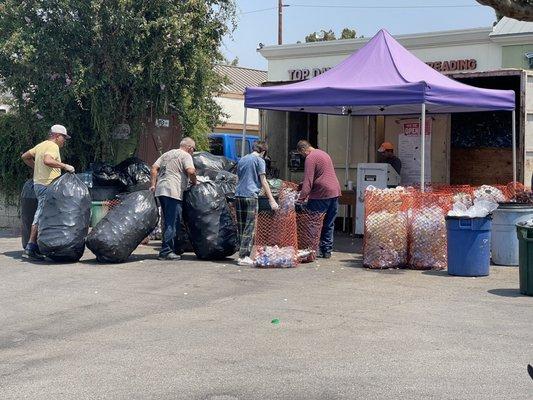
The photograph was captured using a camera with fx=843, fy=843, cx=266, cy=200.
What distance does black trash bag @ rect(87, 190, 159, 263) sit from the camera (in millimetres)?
11641

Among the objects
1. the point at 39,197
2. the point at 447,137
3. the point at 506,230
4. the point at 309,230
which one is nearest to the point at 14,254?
the point at 39,197

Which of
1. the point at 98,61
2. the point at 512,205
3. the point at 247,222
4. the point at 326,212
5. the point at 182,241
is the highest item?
the point at 98,61

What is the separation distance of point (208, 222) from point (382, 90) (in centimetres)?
323

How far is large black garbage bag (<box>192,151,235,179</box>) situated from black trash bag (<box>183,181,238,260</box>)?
261cm

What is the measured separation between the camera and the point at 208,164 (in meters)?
15.1

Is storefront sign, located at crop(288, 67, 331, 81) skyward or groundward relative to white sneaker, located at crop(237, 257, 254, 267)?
skyward

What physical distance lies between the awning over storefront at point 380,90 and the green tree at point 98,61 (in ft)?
9.32

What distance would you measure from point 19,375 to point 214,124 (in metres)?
13.2

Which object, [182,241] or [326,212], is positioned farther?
[182,241]

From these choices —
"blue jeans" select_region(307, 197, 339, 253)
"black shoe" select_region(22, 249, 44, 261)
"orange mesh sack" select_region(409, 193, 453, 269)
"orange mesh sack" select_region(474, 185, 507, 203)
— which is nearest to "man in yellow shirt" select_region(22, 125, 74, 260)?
"black shoe" select_region(22, 249, 44, 261)

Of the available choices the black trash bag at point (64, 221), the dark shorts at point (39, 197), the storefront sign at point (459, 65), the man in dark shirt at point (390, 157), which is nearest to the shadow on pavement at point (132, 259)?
the black trash bag at point (64, 221)

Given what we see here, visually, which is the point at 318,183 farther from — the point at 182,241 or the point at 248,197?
the point at 182,241

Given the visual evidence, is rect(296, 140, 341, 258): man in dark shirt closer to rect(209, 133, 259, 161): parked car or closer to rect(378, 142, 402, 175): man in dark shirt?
rect(378, 142, 402, 175): man in dark shirt

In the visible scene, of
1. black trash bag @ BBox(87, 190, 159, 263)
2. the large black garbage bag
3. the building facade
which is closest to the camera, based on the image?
black trash bag @ BBox(87, 190, 159, 263)
